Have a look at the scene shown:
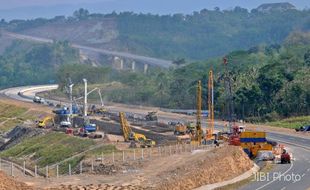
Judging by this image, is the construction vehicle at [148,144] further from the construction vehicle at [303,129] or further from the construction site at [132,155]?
the construction vehicle at [303,129]

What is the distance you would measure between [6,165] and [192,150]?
2259 centimetres

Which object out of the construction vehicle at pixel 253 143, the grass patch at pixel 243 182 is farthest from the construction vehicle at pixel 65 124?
the grass patch at pixel 243 182

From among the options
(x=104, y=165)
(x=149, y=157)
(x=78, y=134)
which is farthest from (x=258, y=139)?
(x=78, y=134)

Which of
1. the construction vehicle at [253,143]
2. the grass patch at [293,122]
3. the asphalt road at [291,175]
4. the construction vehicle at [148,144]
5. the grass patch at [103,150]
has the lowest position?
the asphalt road at [291,175]

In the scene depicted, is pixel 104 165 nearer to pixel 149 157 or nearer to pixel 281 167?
pixel 149 157

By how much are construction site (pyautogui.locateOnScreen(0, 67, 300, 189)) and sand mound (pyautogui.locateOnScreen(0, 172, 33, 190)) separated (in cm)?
9

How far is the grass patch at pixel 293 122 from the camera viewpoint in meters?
151

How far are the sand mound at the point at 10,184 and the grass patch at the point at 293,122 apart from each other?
8719 cm

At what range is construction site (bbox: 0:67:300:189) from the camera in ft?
249

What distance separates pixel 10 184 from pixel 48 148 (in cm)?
6461

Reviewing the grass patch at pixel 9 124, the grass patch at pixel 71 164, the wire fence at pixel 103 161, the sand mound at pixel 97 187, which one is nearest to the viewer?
the sand mound at pixel 97 187

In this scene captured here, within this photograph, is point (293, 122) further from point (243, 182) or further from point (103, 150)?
point (243, 182)

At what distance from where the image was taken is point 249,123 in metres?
168

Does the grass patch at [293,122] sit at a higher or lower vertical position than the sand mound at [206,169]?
higher
